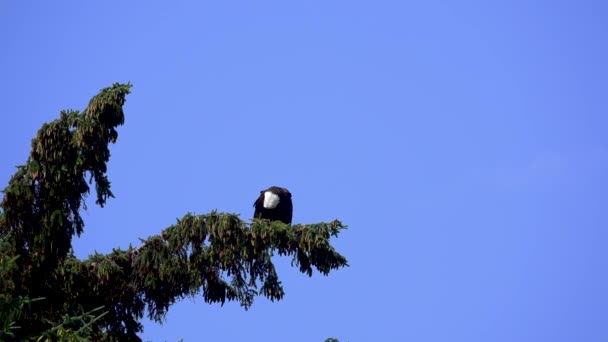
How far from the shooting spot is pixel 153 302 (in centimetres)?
1148

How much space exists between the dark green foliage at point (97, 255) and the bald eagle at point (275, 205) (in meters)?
4.84

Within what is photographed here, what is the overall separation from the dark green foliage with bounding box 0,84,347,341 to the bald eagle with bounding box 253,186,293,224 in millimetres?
4843

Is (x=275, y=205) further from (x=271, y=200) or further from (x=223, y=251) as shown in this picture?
(x=223, y=251)

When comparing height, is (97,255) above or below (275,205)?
below

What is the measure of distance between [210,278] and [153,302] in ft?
2.22

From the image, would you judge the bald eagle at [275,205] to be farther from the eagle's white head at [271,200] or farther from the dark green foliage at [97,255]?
the dark green foliage at [97,255]

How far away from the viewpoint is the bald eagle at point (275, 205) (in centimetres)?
1611

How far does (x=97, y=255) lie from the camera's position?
10.9m

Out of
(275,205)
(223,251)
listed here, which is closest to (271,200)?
(275,205)

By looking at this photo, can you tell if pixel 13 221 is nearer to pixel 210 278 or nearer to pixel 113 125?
pixel 113 125

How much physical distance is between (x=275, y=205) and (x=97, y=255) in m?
5.50

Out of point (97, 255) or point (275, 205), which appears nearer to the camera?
point (97, 255)

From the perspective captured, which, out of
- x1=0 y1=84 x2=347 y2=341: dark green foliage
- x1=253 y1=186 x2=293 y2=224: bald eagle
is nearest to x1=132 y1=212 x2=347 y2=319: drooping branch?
x1=0 y1=84 x2=347 y2=341: dark green foliage

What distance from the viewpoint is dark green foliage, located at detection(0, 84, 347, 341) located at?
34.6 feet
